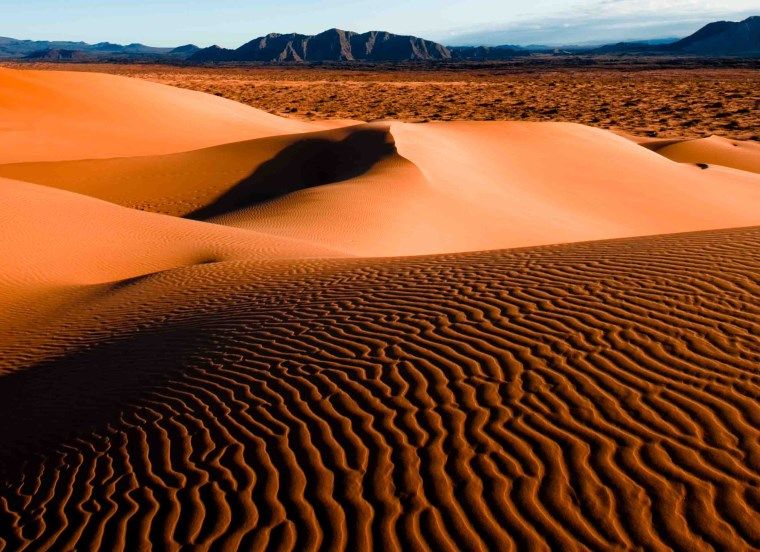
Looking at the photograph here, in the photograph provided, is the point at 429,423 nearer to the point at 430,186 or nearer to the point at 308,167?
the point at 430,186

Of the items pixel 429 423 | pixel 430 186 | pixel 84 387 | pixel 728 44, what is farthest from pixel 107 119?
pixel 728 44

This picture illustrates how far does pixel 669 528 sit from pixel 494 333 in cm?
270

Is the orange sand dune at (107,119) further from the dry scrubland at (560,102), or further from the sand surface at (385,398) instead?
the sand surface at (385,398)

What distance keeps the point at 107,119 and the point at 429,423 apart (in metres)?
34.6

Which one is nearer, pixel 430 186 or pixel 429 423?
pixel 429 423

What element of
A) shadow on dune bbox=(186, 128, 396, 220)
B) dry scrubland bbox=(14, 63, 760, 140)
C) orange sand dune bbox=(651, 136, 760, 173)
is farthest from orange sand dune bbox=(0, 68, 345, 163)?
orange sand dune bbox=(651, 136, 760, 173)

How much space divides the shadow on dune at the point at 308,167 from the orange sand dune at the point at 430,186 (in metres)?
0.06

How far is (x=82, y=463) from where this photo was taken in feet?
17.1

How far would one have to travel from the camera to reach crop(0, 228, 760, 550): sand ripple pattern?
387 cm

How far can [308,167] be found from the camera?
24.7m

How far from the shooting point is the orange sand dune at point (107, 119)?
1174 inches

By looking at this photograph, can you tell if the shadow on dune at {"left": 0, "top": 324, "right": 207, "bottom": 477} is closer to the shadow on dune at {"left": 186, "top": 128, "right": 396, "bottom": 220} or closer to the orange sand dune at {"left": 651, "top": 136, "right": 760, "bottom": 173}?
the shadow on dune at {"left": 186, "top": 128, "right": 396, "bottom": 220}

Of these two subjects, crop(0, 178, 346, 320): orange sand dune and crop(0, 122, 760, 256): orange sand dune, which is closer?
crop(0, 178, 346, 320): orange sand dune

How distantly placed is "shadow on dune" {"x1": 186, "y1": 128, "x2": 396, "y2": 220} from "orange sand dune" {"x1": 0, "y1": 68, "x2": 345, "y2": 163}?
859 centimetres
